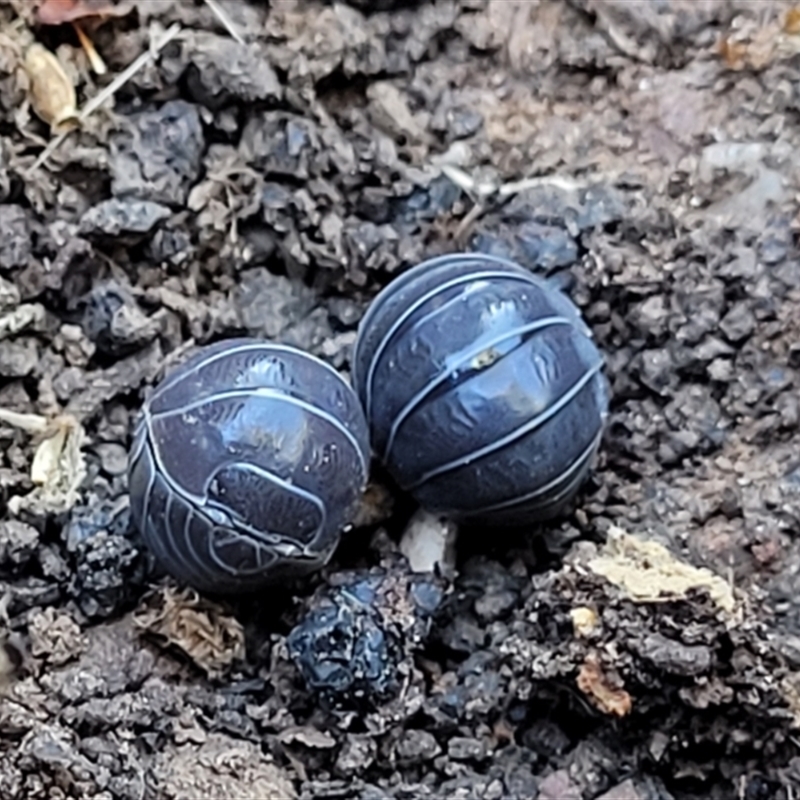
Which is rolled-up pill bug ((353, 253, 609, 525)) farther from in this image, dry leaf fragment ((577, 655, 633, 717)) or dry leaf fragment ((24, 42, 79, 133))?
dry leaf fragment ((24, 42, 79, 133))

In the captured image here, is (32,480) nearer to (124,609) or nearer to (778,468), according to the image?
(124,609)

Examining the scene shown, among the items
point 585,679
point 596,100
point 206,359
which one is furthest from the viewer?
point 596,100

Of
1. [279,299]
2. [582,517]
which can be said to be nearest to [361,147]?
[279,299]

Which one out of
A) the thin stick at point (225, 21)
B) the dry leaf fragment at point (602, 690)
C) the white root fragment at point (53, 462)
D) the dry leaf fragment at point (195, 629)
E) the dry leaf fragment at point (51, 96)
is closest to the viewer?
the dry leaf fragment at point (602, 690)

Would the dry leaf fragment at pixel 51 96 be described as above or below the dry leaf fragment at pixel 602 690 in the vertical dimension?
above

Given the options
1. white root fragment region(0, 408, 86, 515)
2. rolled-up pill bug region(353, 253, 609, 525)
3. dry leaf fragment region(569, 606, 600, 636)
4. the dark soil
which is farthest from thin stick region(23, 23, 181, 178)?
dry leaf fragment region(569, 606, 600, 636)

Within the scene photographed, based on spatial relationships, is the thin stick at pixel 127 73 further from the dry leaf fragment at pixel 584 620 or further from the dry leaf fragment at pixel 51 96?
the dry leaf fragment at pixel 584 620

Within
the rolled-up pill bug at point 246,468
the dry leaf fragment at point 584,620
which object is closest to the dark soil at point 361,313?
the dry leaf fragment at point 584,620
